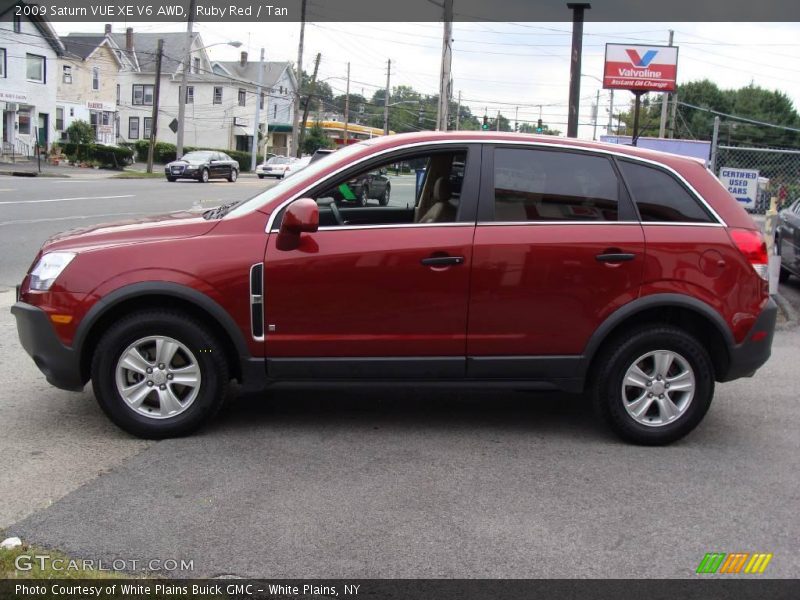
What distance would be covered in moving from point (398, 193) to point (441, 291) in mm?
972

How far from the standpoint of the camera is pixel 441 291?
512cm

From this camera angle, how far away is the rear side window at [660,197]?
17.5 feet

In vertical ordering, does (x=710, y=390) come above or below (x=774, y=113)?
below

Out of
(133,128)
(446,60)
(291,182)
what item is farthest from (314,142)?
(291,182)

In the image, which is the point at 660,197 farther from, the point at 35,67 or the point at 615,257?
the point at 35,67

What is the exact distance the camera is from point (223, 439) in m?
5.19

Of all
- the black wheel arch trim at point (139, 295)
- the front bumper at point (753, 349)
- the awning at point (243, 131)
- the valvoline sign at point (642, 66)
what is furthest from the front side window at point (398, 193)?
the awning at point (243, 131)

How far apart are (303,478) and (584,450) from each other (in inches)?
70.3

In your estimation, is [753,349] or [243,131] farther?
[243,131]

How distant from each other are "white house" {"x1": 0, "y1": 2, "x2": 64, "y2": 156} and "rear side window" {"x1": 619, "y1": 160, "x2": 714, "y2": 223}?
157 ft

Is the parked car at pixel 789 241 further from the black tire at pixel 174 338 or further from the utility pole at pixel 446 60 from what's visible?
the utility pole at pixel 446 60

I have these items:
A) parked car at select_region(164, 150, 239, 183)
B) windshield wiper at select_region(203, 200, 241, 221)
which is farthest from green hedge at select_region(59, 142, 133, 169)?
windshield wiper at select_region(203, 200, 241, 221)

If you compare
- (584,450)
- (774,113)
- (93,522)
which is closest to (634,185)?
(584,450)

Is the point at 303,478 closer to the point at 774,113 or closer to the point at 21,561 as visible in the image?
the point at 21,561
